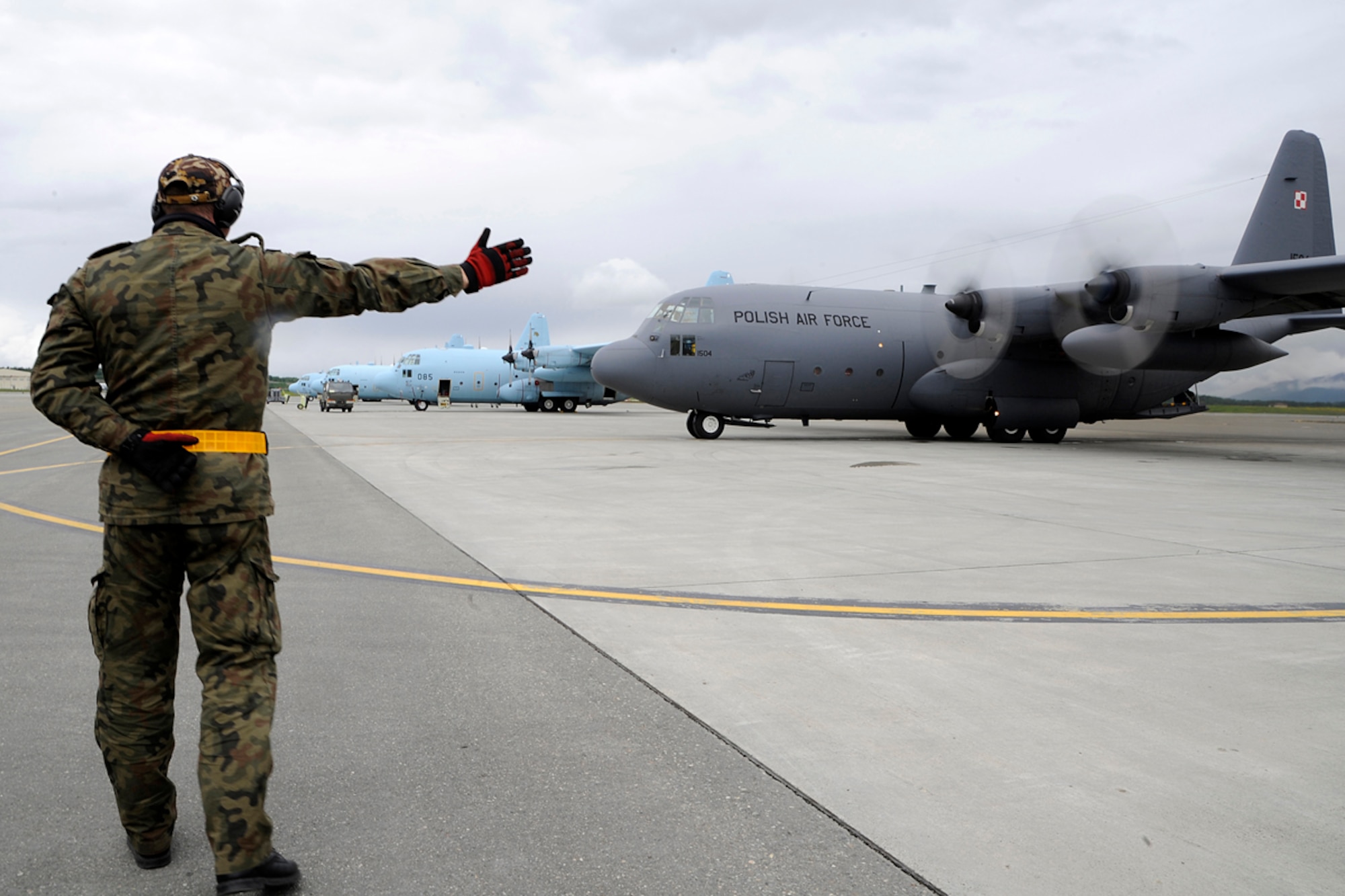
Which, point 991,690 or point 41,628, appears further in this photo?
point 41,628

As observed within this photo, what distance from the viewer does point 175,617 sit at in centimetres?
292

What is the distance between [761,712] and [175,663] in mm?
2267

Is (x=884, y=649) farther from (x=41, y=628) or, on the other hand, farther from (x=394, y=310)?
(x=41, y=628)

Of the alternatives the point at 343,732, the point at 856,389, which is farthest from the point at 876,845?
the point at 856,389

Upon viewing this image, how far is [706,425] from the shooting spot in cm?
2391

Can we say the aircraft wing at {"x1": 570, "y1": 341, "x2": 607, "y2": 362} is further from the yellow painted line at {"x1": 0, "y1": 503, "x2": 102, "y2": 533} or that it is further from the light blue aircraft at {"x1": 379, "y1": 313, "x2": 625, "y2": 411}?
the yellow painted line at {"x1": 0, "y1": 503, "x2": 102, "y2": 533}

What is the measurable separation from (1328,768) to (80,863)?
4203mm

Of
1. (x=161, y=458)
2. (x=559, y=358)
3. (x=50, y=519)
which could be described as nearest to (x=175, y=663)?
(x=161, y=458)

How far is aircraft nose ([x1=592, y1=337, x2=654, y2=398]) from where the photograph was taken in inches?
866

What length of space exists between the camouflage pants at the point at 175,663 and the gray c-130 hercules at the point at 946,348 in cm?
1925

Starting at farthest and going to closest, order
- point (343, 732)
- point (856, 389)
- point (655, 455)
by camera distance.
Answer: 1. point (856, 389)
2. point (655, 455)
3. point (343, 732)

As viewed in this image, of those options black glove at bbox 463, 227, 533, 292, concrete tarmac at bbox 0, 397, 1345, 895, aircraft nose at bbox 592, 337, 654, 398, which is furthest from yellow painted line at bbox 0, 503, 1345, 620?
aircraft nose at bbox 592, 337, 654, 398

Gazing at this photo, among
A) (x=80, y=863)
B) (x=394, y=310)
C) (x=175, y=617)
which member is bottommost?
(x=80, y=863)

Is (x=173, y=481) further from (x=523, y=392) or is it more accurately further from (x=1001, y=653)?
(x=523, y=392)
